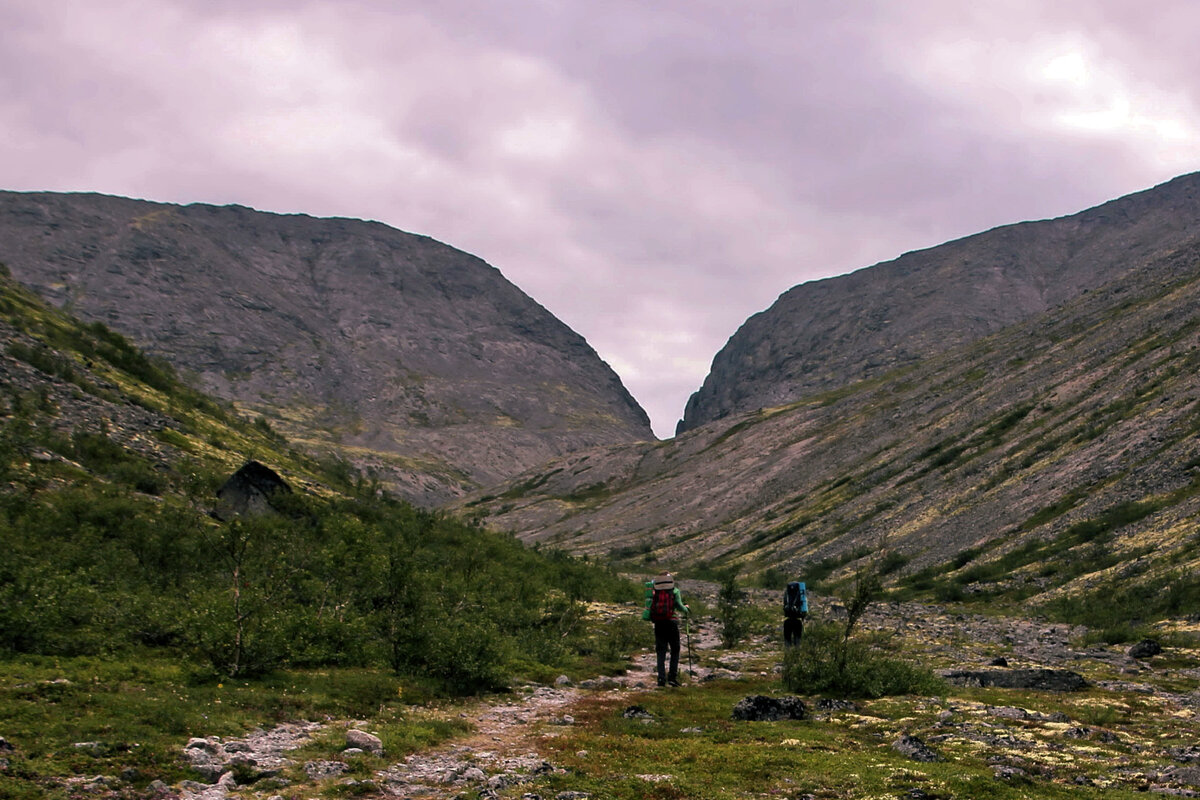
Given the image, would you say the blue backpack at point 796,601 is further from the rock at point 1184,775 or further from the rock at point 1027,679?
the rock at point 1184,775

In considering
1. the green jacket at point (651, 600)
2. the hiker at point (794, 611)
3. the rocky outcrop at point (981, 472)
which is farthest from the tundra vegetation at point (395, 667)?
the rocky outcrop at point (981, 472)

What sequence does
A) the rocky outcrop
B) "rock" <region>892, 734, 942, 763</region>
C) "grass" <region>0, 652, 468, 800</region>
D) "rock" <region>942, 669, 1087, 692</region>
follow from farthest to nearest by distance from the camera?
the rocky outcrop
"rock" <region>942, 669, 1087, 692</region>
"rock" <region>892, 734, 942, 763</region>
"grass" <region>0, 652, 468, 800</region>

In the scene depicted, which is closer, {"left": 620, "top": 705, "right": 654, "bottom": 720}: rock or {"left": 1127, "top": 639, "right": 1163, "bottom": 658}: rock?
{"left": 620, "top": 705, "right": 654, "bottom": 720}: rock

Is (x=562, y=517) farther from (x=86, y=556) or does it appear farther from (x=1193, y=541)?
(x=86, y=556)

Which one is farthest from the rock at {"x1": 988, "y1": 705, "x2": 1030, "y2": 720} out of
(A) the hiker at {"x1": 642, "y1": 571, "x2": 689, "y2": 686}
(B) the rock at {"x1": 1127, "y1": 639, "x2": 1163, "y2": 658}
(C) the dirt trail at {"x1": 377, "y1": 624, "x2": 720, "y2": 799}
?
(B) the rock at {"x1": 1127, "y1": 639, "x2": 1163, "y2": 658}

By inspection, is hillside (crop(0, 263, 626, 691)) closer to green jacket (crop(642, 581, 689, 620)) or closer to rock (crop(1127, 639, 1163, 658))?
green jacket (crop(642, 581, 689, 620))

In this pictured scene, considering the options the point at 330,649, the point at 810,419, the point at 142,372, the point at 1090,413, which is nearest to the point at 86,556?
the point at 330,649

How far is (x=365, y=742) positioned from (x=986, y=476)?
70985mm

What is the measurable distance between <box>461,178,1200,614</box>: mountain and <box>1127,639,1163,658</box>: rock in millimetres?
10847

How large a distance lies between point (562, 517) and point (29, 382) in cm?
11956

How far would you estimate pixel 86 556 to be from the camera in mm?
21812

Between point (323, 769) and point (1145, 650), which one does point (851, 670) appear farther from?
point (1145, 650)

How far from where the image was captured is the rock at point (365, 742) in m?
12.2

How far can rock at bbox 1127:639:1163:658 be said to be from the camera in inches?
1062
